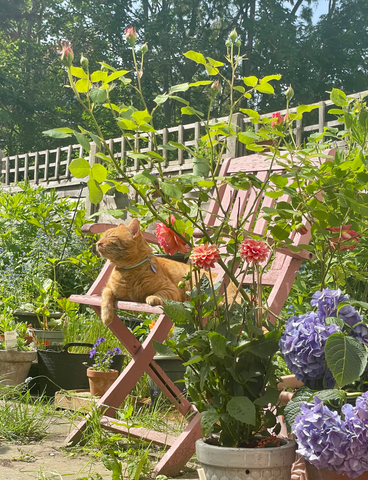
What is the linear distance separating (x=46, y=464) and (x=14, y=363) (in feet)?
4.57

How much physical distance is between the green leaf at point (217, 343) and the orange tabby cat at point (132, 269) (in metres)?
1.06

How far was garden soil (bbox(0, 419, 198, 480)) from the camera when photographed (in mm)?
1873

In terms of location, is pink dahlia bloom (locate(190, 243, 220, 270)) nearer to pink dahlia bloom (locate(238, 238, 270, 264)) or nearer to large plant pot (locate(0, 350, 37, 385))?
pink dahlia bloom (locate(238, 238, 270, 264))

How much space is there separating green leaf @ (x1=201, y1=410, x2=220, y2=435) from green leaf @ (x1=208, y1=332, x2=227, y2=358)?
6.6 inches

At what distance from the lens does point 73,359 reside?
3133 mm

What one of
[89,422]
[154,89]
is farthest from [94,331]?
[154,89]

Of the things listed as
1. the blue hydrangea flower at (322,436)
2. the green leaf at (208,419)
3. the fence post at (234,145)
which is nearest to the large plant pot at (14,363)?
the green leaf at (208,419)

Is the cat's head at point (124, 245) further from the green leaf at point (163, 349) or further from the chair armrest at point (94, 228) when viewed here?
the green leaf at point (163, 349)

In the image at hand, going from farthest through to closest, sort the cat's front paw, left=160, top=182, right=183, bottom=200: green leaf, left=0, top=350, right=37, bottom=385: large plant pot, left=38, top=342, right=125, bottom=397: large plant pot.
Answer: left=0, top=350, right=37, bottom=385: large plant pot → left=38, top=342, right=125, bottom=397: large plant pot → the cat's front paw → left=160, top=182, right=183, bottom=200: green leaf

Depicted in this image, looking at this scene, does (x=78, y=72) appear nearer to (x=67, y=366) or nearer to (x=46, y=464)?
(x=46, y=464)

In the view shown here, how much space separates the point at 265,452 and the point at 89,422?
3.62ft

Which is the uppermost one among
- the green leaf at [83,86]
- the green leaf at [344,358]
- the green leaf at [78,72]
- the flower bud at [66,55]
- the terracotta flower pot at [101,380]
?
the flower bud at [66,55]

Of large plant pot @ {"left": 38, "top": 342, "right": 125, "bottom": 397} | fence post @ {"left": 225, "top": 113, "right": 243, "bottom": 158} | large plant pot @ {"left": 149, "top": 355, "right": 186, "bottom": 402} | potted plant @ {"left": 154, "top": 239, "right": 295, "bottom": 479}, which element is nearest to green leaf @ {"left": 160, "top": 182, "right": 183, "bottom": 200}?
potted plant @ {"left": 154, "top": 239, "right": 295, "bottom": 479}

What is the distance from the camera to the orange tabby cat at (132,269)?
2385mm
